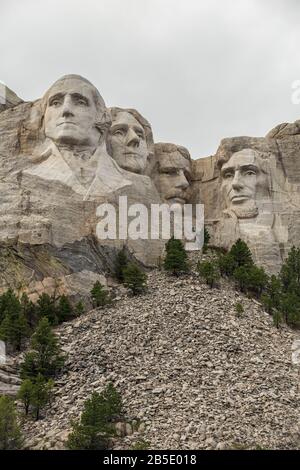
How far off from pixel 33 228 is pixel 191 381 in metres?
8.62

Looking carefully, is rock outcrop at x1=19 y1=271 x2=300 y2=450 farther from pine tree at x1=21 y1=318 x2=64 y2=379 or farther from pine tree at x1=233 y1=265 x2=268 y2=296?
pine tree at x1=233 y1=265 x2=268 y2=296

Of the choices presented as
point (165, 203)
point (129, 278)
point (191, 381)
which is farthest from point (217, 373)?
point (165, 203)

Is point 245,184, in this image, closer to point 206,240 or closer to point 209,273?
point 206,240

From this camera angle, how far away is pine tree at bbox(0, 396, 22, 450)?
75.4 ft

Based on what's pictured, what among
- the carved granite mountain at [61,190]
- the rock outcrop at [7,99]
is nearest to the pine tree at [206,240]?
the carved granite mountain at [61,190]

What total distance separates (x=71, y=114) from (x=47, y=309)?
7.37 m

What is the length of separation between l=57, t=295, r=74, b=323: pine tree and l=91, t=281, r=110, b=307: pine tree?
71cm

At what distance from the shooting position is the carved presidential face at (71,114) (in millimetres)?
34406

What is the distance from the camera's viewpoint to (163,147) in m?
38.1

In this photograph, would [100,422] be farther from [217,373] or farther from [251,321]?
[251,321]

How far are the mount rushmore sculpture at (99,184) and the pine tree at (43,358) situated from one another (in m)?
4.48

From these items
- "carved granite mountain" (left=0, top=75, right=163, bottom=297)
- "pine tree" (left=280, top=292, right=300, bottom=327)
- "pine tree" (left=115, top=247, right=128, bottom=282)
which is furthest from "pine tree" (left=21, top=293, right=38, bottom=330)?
"pine tree" (left=280, top=292, right=300, bottom=327)

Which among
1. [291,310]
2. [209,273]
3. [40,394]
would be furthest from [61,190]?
[40,394]

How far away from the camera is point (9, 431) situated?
75.7 feet
